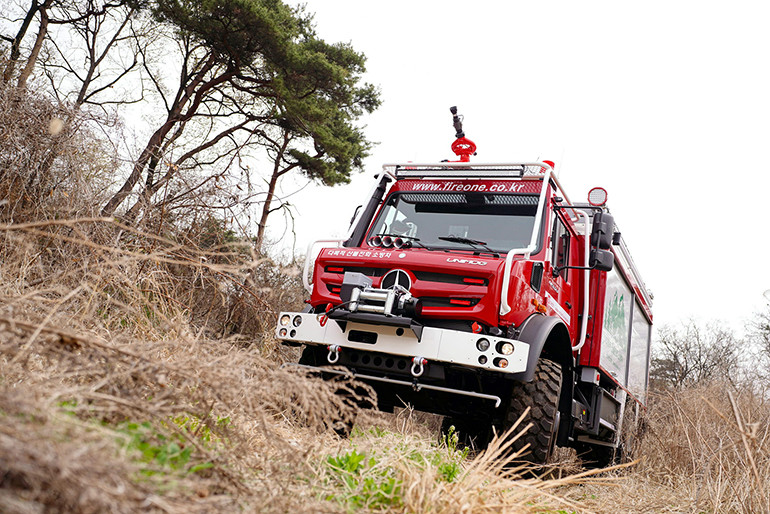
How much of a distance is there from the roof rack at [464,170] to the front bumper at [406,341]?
1.88 m

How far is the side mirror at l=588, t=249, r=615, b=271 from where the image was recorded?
5.75 meters

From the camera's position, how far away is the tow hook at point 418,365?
463 centimetres

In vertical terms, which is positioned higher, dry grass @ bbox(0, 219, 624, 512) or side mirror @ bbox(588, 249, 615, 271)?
side mirror @ bbox(588, 249, 615, 271)

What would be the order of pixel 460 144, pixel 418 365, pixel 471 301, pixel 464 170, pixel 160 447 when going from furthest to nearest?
pixel 460 144, pixel 464 170, pixel 471 301, pixel 418 365, pixel 160 447

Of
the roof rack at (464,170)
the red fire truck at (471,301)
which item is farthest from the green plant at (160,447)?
the roof rack at (464,170)

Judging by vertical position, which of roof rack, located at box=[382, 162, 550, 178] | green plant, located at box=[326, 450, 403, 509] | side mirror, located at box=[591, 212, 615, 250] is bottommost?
green plant, located at box=[326, 450, 403, 509]

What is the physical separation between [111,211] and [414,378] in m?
4.51

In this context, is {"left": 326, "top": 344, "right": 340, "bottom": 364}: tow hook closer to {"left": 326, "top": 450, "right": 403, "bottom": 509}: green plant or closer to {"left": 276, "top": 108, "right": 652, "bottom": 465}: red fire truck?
{"left": 276, "top": 108, "right": 652, "bottom": 465}: red fire truck

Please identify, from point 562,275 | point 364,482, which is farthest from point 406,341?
point 562,275

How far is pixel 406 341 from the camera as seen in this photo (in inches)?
187

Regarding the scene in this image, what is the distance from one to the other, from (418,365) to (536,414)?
1005 millimetres

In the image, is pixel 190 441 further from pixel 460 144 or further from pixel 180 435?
pixel 460 144

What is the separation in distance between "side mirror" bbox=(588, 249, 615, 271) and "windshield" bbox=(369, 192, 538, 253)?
0.80m

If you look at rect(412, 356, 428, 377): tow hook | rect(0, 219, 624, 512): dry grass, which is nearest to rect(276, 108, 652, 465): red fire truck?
rect(412, 356, 428, 377): tow hook
